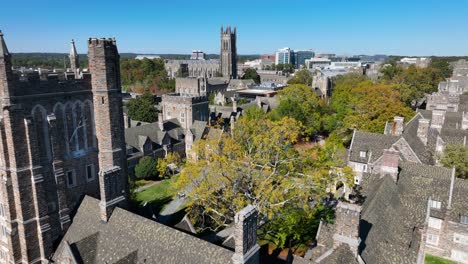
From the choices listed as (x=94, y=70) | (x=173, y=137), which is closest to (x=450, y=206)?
(x=94, y=70)

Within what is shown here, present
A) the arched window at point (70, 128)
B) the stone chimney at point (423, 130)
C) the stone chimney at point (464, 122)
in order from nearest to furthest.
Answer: the arched window at point (70, 128), the stone chimney at point (423, 130), the stone chimney at point (464, 122)

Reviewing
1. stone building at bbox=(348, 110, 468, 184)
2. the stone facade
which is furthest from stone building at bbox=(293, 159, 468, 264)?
the stone facade

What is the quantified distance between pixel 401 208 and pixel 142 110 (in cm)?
5767

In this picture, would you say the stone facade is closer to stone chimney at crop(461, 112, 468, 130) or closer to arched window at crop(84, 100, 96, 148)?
arched window at crop(84, 100, 96, 148)

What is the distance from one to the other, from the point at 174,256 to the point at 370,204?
50.3ft

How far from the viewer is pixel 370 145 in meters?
42.0

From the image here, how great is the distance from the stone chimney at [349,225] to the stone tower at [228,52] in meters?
145

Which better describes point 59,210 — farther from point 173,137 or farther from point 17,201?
point 173,137

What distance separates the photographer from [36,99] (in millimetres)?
18641

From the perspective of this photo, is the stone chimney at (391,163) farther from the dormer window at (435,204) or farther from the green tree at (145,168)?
the green tree at (145,168)

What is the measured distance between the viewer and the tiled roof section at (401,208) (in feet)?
67.9

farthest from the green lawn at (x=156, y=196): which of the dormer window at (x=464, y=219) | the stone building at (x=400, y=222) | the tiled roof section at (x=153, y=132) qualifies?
the dormer window at (x=464, y=219)

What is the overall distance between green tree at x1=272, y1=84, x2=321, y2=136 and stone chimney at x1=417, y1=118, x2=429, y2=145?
1908 centimetres

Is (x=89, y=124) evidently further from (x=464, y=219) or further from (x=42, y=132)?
(x=464, y=219)
